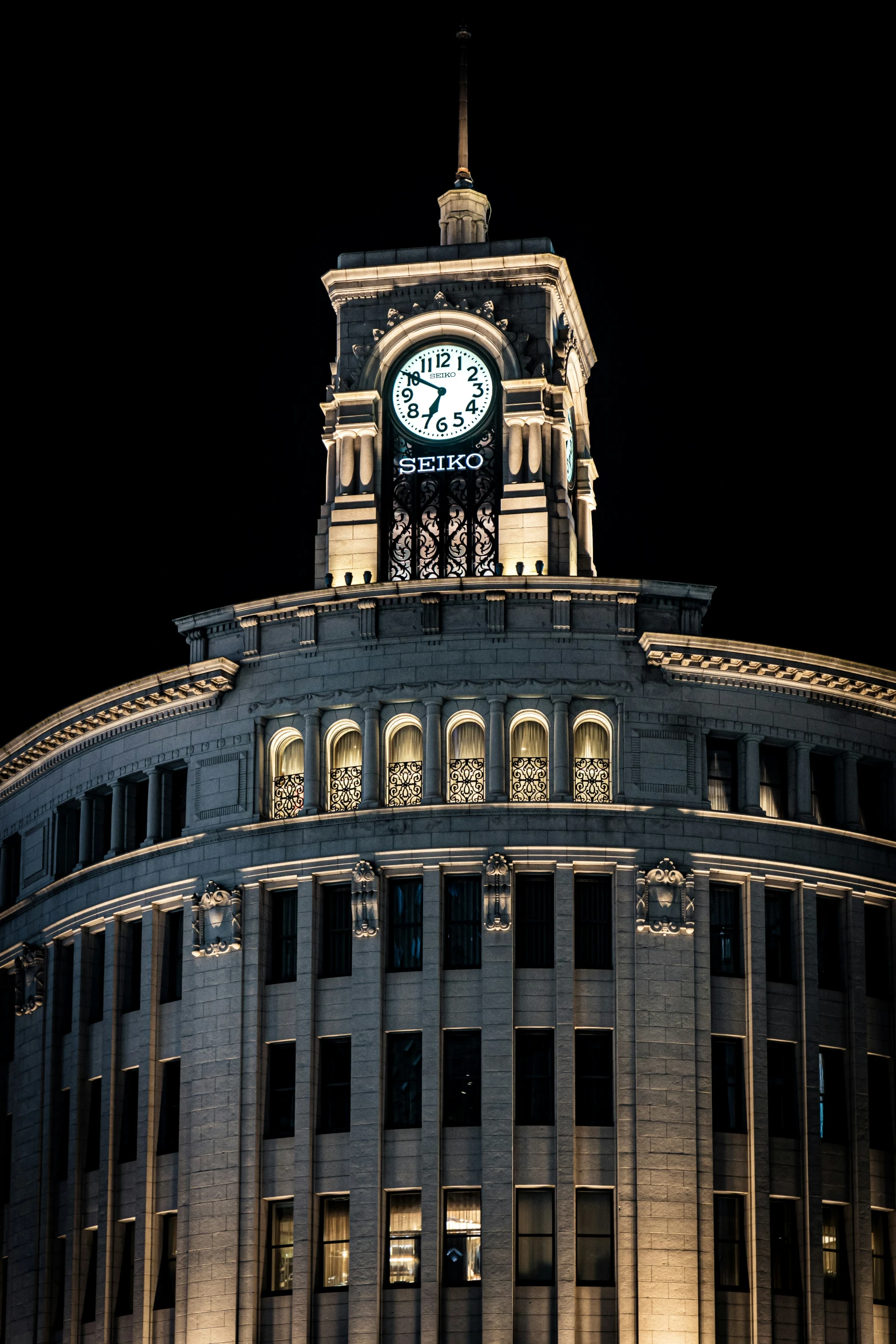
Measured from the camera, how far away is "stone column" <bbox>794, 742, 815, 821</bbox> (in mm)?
67250

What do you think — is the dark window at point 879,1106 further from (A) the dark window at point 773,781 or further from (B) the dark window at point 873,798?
(A) the dark window at point 773,781

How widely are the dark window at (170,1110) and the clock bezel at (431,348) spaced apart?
20.5m

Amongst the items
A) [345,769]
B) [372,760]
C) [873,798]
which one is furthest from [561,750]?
[873,798]

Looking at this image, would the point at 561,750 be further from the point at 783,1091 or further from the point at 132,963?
the point at 132,963

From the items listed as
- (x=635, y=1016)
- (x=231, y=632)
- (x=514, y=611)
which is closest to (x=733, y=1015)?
(x=635, y=1016)

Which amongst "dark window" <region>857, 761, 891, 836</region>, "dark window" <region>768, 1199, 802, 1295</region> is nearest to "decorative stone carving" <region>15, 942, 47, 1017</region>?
"dark window" <region>768, 1199, 802, 1295</region>

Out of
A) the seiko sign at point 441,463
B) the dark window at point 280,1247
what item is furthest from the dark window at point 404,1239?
the seiko sign at point 441,463

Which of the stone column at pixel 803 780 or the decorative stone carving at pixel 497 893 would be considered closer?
the decorative stone carving at pixel 497 893

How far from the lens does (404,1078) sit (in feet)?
210

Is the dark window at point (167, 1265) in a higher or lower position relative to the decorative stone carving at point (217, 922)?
lower

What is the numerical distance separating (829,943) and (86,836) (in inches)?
828

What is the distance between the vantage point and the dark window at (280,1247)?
63.5 m

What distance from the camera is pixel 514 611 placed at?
221 ft

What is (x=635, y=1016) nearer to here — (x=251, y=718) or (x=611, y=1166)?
(x=611, y=1166)
